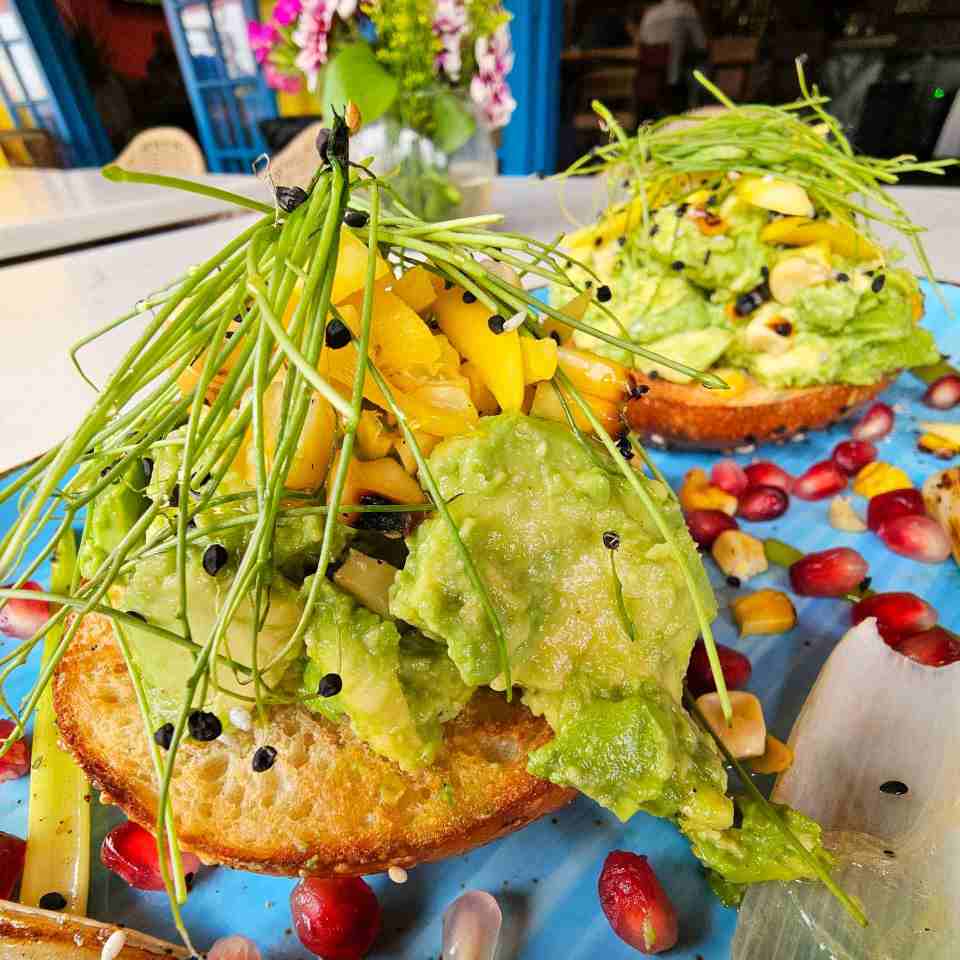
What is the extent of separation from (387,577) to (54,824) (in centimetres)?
78

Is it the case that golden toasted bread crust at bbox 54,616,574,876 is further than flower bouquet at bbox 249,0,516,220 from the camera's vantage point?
No

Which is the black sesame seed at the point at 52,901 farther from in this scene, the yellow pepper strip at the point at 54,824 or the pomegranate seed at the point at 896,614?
the pomegranate seed at the point at 896,614

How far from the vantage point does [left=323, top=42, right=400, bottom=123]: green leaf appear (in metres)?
2.93

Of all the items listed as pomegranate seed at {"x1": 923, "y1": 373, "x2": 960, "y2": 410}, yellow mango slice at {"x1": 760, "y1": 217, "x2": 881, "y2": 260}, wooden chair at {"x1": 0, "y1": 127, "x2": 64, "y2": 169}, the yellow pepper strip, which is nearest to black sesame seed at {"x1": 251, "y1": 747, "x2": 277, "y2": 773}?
the yellow pepper strip

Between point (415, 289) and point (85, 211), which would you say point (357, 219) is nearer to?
point (415, 289)

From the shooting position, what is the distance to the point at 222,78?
35.3ft

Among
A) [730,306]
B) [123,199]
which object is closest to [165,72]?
[123,199]

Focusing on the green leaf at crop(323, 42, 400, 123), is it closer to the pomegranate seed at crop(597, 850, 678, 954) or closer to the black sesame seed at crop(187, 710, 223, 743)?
the black sesame seed at crop(187, 710, 223, 743)

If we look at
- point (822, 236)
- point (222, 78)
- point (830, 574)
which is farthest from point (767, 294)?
point (222, 78)

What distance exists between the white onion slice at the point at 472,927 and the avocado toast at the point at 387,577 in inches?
4.8

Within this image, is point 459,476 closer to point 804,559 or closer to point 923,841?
point 923,841

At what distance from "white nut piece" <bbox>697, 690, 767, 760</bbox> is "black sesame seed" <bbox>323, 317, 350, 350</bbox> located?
0.86 metres

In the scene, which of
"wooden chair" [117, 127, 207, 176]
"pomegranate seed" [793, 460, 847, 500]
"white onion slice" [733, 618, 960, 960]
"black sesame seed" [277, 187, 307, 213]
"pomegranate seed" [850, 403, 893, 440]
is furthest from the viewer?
"wooden chair" [117, 127, 207, 176]

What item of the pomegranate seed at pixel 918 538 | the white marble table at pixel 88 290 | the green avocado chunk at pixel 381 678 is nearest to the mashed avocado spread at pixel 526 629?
the green avocado chunk at pixel 381 678
